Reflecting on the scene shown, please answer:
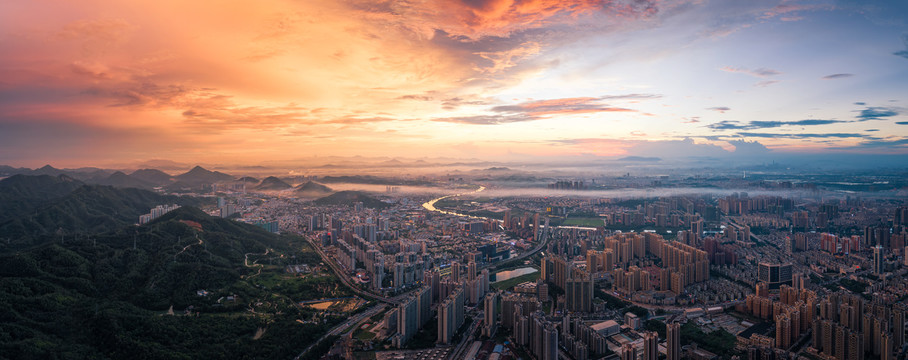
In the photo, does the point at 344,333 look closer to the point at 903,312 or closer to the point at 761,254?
the point at 903,312

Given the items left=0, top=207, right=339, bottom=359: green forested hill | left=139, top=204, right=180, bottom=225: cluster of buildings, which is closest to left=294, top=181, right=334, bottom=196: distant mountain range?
left=139, top=204, right=180, bottom=225: cluster of buildings

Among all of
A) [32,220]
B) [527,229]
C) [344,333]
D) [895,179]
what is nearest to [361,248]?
[344,333]

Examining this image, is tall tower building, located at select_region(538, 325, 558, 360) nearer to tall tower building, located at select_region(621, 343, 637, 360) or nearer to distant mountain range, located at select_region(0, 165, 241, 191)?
tall tower building, located at select_region(621, 343, 637, 360)

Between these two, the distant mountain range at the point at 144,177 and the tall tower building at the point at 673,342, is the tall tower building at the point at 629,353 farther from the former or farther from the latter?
the distant mountain range at the point at 144,177

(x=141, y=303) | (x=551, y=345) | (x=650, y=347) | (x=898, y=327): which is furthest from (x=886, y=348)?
(x=141, y=303)

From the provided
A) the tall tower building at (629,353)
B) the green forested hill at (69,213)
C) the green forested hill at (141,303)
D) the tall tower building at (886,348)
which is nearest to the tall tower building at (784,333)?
the tall tower building at (886,348)

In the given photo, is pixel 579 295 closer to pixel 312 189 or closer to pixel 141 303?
pixel 141 303
